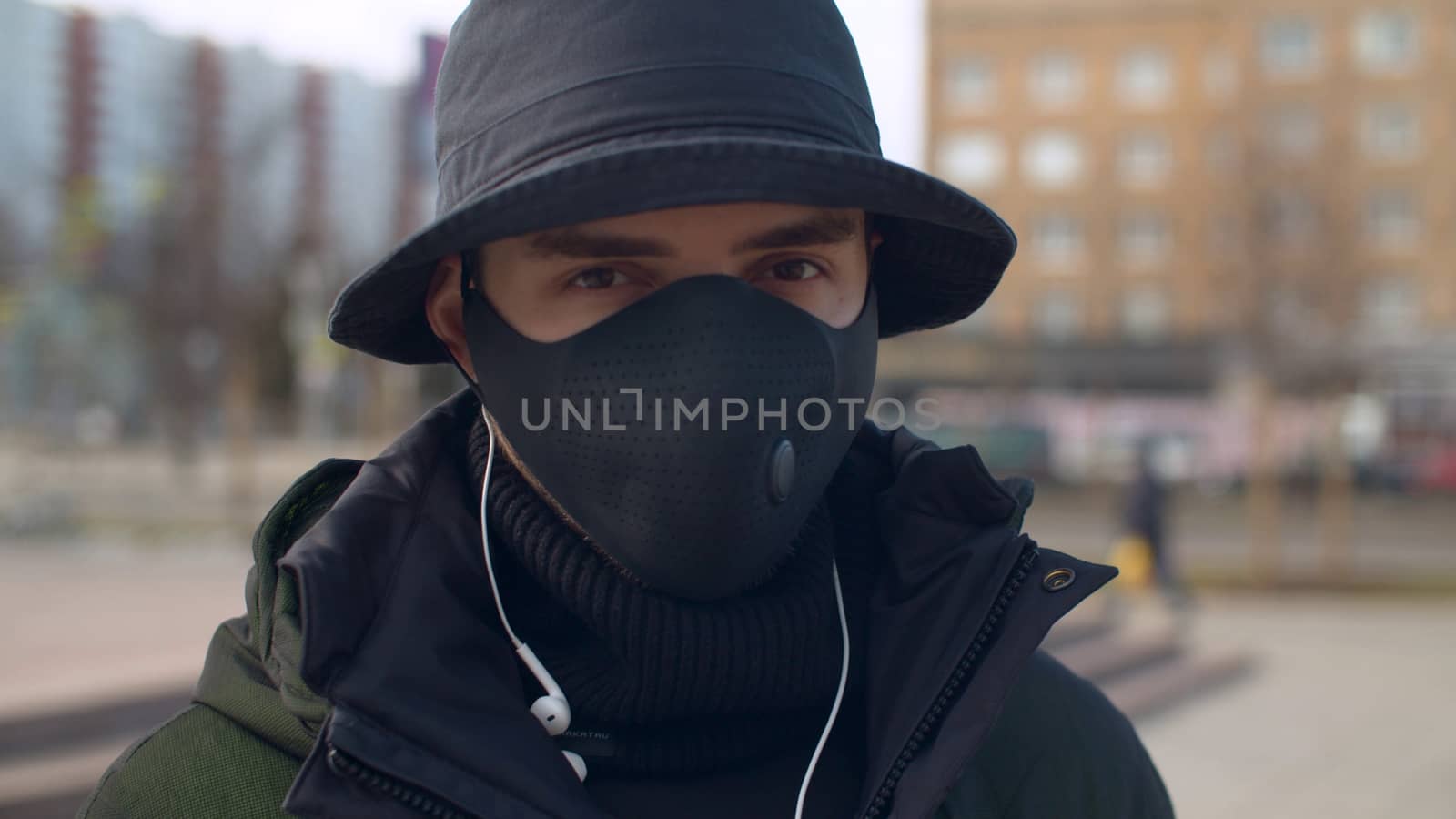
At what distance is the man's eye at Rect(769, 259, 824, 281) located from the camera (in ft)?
4.22

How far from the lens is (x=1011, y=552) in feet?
4.39

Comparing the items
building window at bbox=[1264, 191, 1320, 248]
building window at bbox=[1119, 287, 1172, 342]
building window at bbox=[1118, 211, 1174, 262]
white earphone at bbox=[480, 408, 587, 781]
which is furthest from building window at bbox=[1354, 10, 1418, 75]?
white earphone at bbox=[480, 408, 587, 781]

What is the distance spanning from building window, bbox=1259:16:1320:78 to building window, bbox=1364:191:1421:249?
539 centimetres

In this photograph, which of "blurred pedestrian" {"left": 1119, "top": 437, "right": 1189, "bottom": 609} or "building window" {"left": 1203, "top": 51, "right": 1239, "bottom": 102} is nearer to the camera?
"blurred pedestrian" {"left": 1119, "top": 437, "right": 1189, "bottom": 609}

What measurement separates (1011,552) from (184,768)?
906mm

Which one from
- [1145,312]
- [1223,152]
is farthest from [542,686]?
[1145,312]

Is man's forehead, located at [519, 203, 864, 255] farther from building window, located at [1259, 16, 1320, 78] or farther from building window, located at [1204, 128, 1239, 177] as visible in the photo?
building window, located at [1259, 16, 1320, 78]

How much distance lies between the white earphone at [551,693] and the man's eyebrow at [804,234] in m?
0.38

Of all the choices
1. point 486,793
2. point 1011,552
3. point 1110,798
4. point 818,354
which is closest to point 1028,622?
point 1011,552

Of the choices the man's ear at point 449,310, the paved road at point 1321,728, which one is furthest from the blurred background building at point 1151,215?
the man's ear at point 449,310

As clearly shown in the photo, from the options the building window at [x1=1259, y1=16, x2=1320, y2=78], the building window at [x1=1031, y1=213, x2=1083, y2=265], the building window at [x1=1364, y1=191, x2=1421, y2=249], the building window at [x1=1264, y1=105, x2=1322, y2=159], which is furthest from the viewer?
the building window at [x1=1031, y1=213, x2=1083, y2=265]

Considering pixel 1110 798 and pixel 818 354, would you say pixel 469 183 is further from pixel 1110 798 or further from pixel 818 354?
pixel 1110 798

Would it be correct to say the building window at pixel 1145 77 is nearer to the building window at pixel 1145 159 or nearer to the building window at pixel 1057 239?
the building window at pixel 1145 159

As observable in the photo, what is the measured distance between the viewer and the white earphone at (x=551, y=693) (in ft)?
3.95
